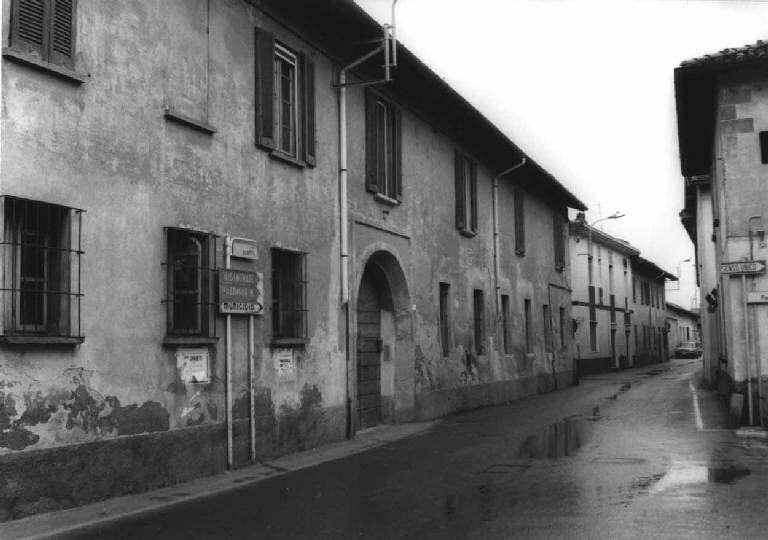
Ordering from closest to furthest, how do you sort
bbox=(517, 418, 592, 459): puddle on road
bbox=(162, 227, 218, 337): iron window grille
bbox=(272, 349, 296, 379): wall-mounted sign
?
1. bbox=(162, 227, 218, 337): iron window grille
2. bbox=(517, 418, 592, 459): puddle on road
3. bbox=(272, 349, 296, 379): wall-mounted sign

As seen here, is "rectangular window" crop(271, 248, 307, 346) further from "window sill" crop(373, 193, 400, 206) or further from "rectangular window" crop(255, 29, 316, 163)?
"window sill" crop(373, 193, 400, 206)

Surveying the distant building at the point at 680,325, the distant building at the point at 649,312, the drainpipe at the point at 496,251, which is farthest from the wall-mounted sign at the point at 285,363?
the distant building at the point at 680,325

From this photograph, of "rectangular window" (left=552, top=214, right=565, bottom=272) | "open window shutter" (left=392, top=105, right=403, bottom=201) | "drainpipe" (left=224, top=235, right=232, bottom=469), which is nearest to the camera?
"drainpipe" (left=224, top=235, right=232, bottom=469)

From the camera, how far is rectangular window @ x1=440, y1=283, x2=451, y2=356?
19.6m

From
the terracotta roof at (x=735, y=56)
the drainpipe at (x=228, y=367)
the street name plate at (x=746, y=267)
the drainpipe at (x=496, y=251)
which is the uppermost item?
the terracotta roof at (x=735, y=56)

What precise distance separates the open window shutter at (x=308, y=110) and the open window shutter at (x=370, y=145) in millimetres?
2195

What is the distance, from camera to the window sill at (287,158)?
1238cm

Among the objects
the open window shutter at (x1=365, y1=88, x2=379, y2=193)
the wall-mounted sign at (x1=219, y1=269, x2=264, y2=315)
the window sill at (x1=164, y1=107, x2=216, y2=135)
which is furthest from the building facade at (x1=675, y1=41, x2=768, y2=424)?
the window sill at (x1=164, y1=107, x2=216, y2=135)

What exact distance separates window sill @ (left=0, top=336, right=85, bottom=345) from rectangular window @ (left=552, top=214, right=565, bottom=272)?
2385 centimetres

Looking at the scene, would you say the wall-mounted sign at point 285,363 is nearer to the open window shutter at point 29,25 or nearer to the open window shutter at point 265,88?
the open window shutter at point 265,88

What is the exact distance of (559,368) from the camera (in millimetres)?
29578

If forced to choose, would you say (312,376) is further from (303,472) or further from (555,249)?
(555,249)

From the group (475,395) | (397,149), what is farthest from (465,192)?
(475,395)

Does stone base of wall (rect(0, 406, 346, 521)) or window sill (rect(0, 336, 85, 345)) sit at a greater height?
window sill (rect(0, 336, 85, 345))
